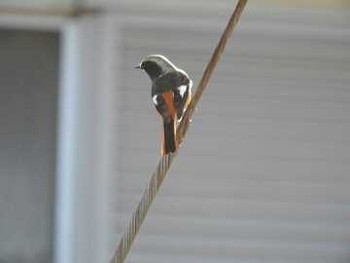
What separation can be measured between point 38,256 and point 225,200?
2.58 ft

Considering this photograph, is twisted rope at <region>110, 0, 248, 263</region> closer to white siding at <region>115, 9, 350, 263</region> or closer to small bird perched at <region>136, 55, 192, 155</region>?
small bird perched at <region>136, 55, 192, 155</region>

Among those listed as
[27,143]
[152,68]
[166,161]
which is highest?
[27,143]

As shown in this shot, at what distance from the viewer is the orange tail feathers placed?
850 millimetres

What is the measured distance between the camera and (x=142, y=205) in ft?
2.75

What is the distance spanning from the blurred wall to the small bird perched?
2.87m

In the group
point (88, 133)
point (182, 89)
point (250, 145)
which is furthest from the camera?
point (250, 145)

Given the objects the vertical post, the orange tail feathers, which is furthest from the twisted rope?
the vertical post

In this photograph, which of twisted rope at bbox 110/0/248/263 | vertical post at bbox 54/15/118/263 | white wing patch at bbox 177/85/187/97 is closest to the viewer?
twisted rope at bbox 110/0/248/263

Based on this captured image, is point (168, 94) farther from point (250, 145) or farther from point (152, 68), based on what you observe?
point (250, 145)

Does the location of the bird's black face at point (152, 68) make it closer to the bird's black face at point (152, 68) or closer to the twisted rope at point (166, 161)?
the bird's black face at point (152, 68)

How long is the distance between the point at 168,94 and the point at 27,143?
9.74ft

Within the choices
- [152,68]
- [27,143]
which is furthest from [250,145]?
[152,68]

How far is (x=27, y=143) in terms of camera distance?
3812 mm

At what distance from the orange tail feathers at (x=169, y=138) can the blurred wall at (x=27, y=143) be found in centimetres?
295
